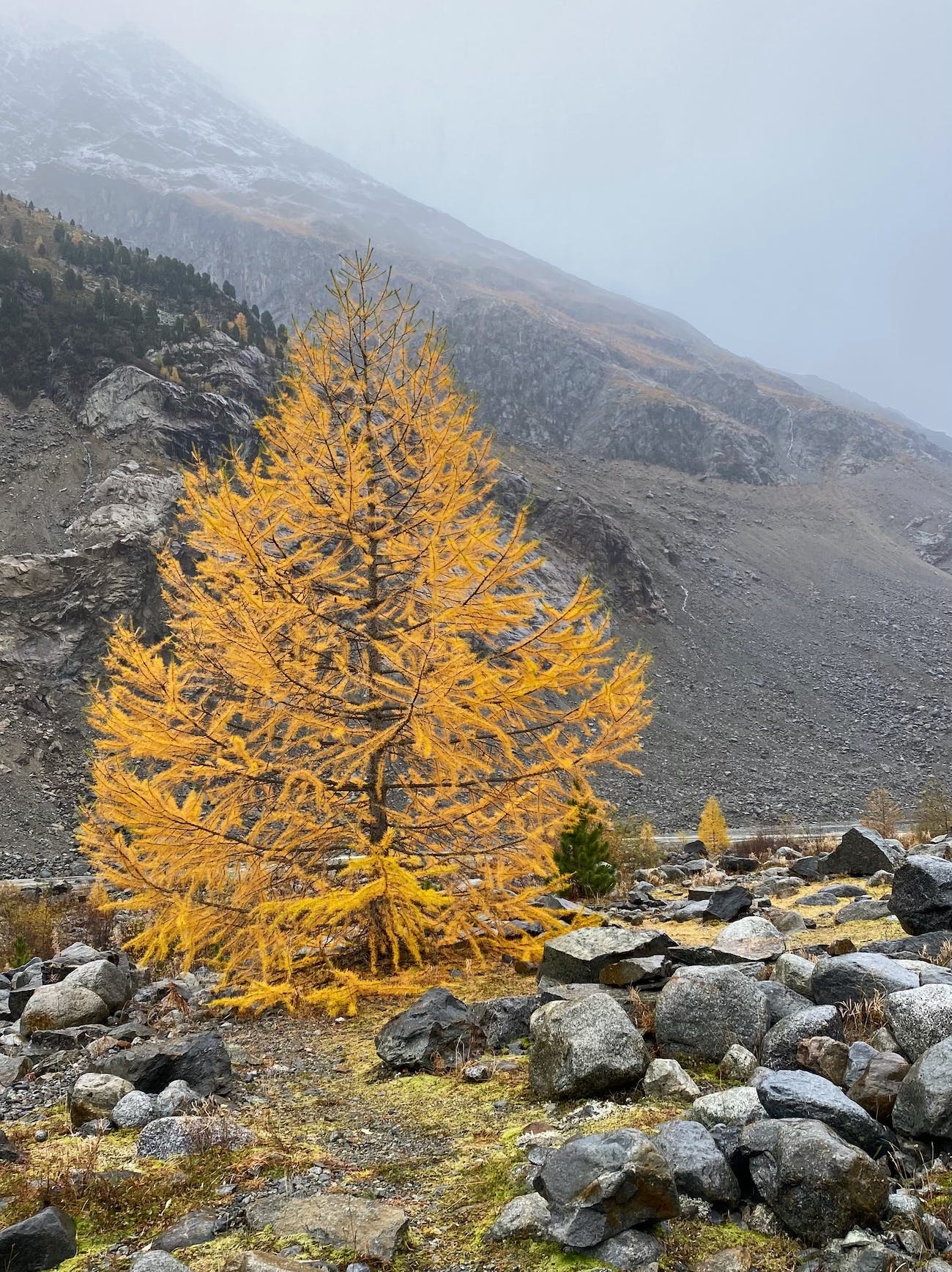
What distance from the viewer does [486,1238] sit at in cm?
269

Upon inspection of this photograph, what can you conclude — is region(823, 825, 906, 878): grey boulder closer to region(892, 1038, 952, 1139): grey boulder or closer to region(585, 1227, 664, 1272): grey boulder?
region(892, 1038, 952, 1139): grey boulder

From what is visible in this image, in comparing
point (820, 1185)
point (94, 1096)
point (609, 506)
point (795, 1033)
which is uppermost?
point (609, 506)

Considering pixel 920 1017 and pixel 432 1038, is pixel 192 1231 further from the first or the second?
pixel 920 1017

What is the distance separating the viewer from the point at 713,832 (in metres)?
24.6

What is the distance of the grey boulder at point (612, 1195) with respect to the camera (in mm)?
2512

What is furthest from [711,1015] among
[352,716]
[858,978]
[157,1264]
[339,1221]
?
[352,716]

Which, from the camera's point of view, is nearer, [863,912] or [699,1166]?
[699,1166]

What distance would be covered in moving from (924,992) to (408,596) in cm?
571

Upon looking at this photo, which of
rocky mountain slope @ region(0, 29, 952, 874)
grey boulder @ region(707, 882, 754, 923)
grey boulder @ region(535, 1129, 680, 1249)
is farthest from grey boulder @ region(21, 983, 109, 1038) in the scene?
rocky mountain slope @ region(0, 29, 952, 874)

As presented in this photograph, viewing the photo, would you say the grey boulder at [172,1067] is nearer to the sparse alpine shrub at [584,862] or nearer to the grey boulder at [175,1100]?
A: the grey boulder at [175,1100]

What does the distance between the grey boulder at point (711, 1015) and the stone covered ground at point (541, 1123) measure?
0.04ft

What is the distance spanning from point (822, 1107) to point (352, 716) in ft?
17.2

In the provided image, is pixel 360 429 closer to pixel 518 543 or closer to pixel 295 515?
pixel 295 515

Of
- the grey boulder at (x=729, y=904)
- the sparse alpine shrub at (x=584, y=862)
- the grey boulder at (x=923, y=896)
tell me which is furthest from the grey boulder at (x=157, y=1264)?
the sparse alpine shrub at (x=584, y=862)
